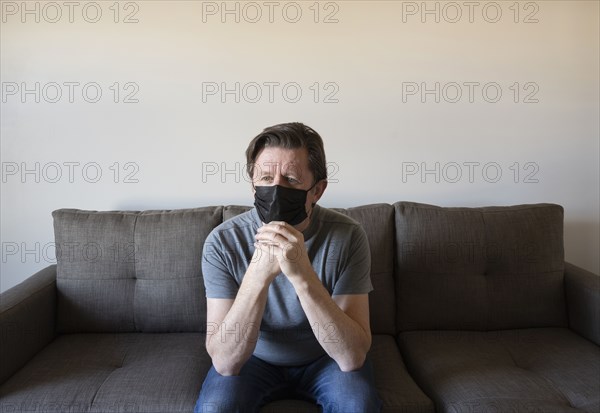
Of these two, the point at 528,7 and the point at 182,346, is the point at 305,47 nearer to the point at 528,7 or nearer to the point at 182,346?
the point at 528,7

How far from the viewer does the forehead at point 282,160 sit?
1.49 m

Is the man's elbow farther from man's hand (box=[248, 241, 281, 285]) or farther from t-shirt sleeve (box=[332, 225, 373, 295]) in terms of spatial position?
t-shirt sleeve (box=[332, 225, 373, 295])

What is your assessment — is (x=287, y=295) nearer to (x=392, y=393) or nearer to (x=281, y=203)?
(x=281, y=203)

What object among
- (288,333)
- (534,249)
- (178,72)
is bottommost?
(288,333)

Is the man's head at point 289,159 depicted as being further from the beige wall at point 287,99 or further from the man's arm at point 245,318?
the beige wall at point 287,99

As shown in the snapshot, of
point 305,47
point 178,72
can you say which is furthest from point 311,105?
point 178,72

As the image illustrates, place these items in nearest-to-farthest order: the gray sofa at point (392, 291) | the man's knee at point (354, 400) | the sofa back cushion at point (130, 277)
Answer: the man's knee at point (354, 400), the gray sofa at point (392, 291), the sofa back cushion at point (130, 277)

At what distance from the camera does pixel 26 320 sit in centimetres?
180

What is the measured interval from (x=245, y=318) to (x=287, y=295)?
0.63 ft

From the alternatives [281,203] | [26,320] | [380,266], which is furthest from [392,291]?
[26,320]

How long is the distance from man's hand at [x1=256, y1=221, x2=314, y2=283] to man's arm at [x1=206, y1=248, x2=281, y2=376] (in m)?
0.03

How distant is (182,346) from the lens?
1.88 metres

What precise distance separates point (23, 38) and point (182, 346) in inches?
63.3

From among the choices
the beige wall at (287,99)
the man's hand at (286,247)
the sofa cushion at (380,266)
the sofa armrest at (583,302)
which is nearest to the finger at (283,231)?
the man's hand at (286,247)
